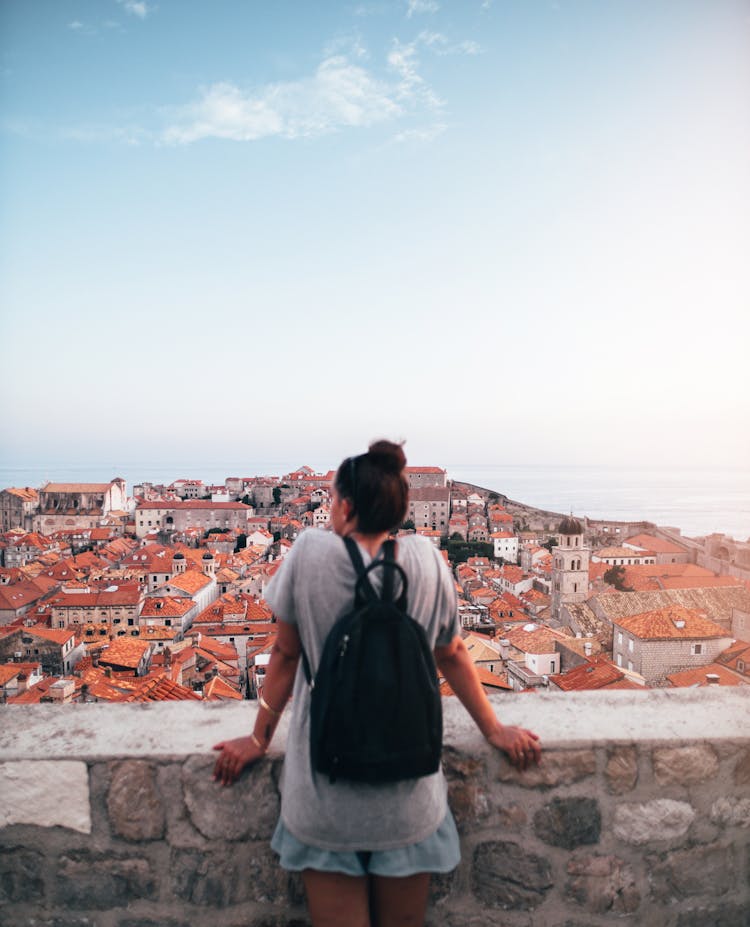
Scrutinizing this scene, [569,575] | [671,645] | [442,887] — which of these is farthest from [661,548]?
[442,887]

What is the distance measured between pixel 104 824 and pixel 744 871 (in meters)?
1.57

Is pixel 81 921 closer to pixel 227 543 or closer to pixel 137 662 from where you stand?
pixel 137 662

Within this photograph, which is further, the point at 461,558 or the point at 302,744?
the point at 461,558

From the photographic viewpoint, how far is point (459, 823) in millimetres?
1447

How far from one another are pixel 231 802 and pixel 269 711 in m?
0.27

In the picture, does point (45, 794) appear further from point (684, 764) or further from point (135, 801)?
point (684, 764)

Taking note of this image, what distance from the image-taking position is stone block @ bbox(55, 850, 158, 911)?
1415mm

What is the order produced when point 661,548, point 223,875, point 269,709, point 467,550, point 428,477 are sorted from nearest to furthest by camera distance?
point 269,709
point 223,875
point 661,548
point 467,550
point 428,477

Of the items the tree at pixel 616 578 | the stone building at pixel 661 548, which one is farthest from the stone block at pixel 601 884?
the stone building at pixel 661 548

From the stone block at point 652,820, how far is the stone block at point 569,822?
6cm

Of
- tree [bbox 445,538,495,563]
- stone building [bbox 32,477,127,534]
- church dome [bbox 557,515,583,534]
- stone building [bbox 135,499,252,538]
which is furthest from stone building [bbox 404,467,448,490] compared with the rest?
church dome [bbox 557,515,583,534]

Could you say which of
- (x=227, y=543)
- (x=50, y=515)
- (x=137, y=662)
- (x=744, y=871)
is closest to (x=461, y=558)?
(x=227, y=543)

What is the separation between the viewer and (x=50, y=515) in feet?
202

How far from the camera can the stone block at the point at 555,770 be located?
145 cm
